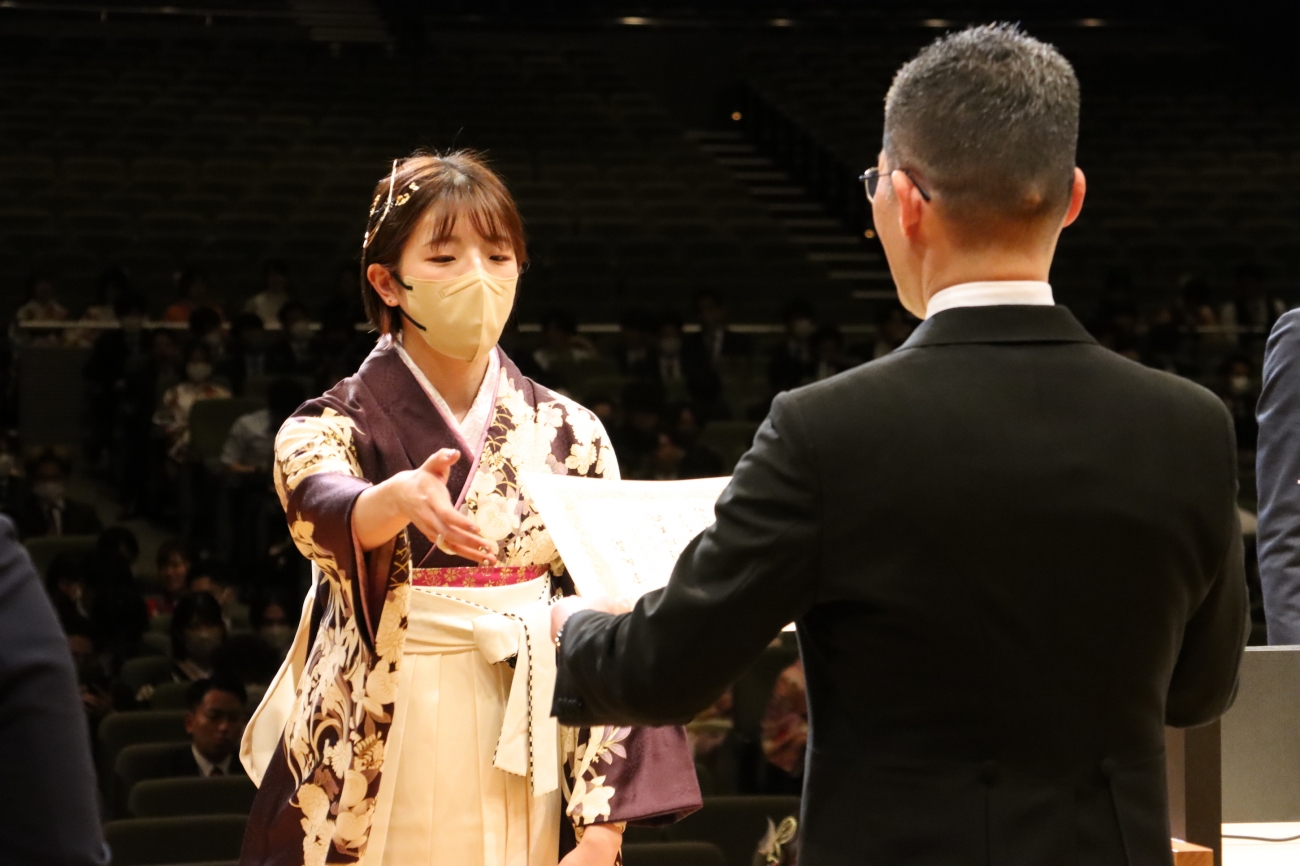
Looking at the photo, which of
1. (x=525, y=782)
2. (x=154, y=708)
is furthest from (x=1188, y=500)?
(x=154, y=708)

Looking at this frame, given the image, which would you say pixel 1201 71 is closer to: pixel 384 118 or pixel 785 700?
pixel 384 118

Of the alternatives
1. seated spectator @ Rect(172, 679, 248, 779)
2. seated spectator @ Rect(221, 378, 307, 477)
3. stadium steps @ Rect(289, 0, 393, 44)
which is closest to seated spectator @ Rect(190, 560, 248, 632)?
seated spectator @ Rect(221, 378, 307, 477)

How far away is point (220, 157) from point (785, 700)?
6425 mm

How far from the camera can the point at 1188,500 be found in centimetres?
116

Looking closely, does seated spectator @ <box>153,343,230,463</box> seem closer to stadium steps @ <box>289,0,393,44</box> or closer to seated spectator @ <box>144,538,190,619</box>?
seated spectator @ <box>144,538,190,619</box>

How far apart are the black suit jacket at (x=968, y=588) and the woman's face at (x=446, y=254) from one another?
726mm

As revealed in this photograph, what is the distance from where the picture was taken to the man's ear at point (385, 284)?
183 cm

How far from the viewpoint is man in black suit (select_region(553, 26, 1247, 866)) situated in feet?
3.67

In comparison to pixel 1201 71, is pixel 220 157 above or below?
below

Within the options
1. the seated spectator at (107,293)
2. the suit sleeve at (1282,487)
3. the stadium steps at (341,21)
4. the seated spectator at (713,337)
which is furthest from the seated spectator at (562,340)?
the stadium steps at (341,21)

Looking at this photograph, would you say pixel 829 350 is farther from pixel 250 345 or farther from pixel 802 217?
pixel 802 217

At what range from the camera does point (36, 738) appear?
3.12 ft

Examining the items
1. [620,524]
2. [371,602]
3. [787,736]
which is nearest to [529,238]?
[787,736]

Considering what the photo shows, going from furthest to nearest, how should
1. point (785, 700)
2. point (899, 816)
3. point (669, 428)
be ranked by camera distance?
1. point (669, 428)
2. point (785, 700)
3. point (899, 816)
